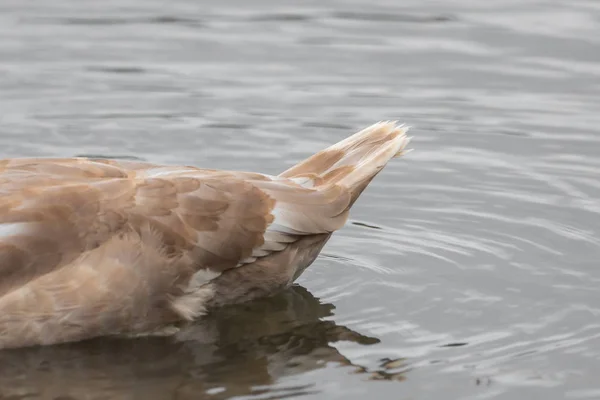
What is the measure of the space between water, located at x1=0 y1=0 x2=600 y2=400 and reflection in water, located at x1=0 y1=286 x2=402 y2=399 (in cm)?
2

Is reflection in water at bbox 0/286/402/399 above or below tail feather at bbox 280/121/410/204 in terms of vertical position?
below

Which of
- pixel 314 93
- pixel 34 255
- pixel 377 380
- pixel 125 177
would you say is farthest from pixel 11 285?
pixel 314 93

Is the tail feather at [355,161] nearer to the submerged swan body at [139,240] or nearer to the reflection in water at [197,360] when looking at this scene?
the submerged swan body at [139,240]

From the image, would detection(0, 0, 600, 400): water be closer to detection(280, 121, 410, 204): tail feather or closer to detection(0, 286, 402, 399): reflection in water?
detection(0, 286, 402, 399): reflection in water

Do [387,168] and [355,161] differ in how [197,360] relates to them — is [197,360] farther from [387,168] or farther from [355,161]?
[387,168]

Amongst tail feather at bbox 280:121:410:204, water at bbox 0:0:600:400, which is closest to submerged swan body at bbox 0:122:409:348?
tail feather at bbox 280:121:410:204

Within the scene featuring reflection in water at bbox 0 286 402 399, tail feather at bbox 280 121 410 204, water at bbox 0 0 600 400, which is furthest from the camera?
tail feather at bbox 280 121 410 204

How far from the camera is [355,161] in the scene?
955 cm

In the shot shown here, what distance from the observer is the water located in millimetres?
8422

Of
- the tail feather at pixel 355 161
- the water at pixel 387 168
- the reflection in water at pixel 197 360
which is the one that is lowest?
the reflection in water at pixel 197 360

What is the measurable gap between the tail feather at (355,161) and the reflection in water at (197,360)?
32.1 inches

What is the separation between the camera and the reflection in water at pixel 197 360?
27.0 feet

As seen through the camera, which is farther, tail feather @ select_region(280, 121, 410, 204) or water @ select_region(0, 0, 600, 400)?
tail feather @ select_region(280, 121, 410, 204)

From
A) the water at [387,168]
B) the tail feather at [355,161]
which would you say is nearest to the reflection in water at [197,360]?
the water at [387,168]
